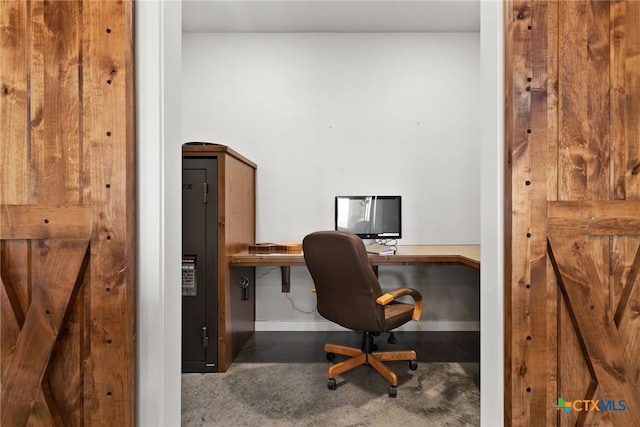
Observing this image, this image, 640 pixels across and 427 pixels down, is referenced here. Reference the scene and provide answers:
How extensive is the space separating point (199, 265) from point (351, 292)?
3.43 feet

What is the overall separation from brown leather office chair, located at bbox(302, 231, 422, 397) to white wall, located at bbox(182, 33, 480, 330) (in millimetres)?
1047

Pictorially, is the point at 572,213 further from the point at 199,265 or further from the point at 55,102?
the point at 199,265

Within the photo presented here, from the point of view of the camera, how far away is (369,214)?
114 inches

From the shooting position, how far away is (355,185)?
10.4 ft

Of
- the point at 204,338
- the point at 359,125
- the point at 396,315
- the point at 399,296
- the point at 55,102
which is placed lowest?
the point at 204,338

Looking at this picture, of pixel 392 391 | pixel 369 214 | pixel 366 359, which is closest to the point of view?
pixel 392 391

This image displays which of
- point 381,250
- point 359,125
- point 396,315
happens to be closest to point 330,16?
point 359,125

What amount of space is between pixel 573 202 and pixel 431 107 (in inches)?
91.9

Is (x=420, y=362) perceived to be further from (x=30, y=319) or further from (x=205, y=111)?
(x=205, y=111)

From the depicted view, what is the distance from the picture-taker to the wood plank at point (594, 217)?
106cm

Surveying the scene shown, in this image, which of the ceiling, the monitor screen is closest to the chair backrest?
the monitor screen

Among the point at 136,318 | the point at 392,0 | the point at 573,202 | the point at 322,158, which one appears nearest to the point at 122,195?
the point at 136,318

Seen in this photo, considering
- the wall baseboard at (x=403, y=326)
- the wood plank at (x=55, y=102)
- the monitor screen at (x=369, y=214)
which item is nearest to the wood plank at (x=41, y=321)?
the wood plank at (x=55, y=102)

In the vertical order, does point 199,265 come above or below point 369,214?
below
